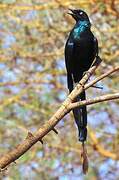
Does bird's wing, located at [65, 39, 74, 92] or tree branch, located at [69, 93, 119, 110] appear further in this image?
bird's wing, located at [65, 39, 74, 92]

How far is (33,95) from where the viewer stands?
6574mm

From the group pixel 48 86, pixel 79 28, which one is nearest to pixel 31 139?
pixel 79 28

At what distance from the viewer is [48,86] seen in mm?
6746

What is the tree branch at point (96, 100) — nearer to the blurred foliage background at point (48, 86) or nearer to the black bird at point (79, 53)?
the black bird at point (79, 53)

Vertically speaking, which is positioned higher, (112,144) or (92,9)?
(92,9)

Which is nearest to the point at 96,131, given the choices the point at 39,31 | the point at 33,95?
the point at 33,95

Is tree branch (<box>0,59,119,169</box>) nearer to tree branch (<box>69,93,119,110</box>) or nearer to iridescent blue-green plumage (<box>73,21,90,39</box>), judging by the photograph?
tree branch (<box>69,93,119,110</box>)

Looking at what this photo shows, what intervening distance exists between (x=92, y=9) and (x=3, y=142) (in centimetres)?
184

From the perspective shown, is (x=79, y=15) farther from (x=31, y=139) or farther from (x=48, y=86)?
(x=48, y=86)

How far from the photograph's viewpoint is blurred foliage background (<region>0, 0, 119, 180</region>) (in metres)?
6.12

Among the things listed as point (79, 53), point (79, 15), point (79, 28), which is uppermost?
point (79, 15)

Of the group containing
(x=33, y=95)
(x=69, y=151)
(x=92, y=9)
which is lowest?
(x=69, y=151)

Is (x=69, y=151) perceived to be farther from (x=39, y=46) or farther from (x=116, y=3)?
(x=116, y=3)

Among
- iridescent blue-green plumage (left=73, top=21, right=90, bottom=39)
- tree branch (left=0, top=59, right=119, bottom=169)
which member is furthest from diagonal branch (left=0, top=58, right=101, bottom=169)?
iridescent blue-green plumage (left=73, top=21, right=90, bottom=39)
